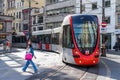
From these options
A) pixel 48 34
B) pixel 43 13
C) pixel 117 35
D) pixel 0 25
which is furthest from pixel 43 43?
pixel 43 13

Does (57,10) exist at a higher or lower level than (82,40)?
higher

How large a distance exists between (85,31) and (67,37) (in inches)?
53.7

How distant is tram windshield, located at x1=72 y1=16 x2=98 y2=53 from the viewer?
1869 centimetres

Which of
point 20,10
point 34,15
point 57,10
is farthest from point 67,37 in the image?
point 20,10

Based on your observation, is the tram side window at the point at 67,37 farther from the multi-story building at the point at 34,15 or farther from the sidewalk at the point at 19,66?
the multi-story building at the point at 34,15

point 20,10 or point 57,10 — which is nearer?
point 57,10

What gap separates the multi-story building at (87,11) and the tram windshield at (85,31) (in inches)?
587

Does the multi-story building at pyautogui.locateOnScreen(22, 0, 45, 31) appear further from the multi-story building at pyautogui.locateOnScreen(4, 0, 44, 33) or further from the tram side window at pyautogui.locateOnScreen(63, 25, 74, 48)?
the tram side window at pyautogui.locateOnScreen(63, 25, 74, 48)

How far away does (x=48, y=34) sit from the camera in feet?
130

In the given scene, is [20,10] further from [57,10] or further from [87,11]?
[87,11]

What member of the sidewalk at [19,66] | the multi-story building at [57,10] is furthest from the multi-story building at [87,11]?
the sidewalk at [19,66]

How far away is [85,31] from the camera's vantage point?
746 inches

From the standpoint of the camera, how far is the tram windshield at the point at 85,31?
61.3 ft

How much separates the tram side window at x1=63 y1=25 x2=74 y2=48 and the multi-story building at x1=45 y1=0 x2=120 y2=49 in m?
14.2
